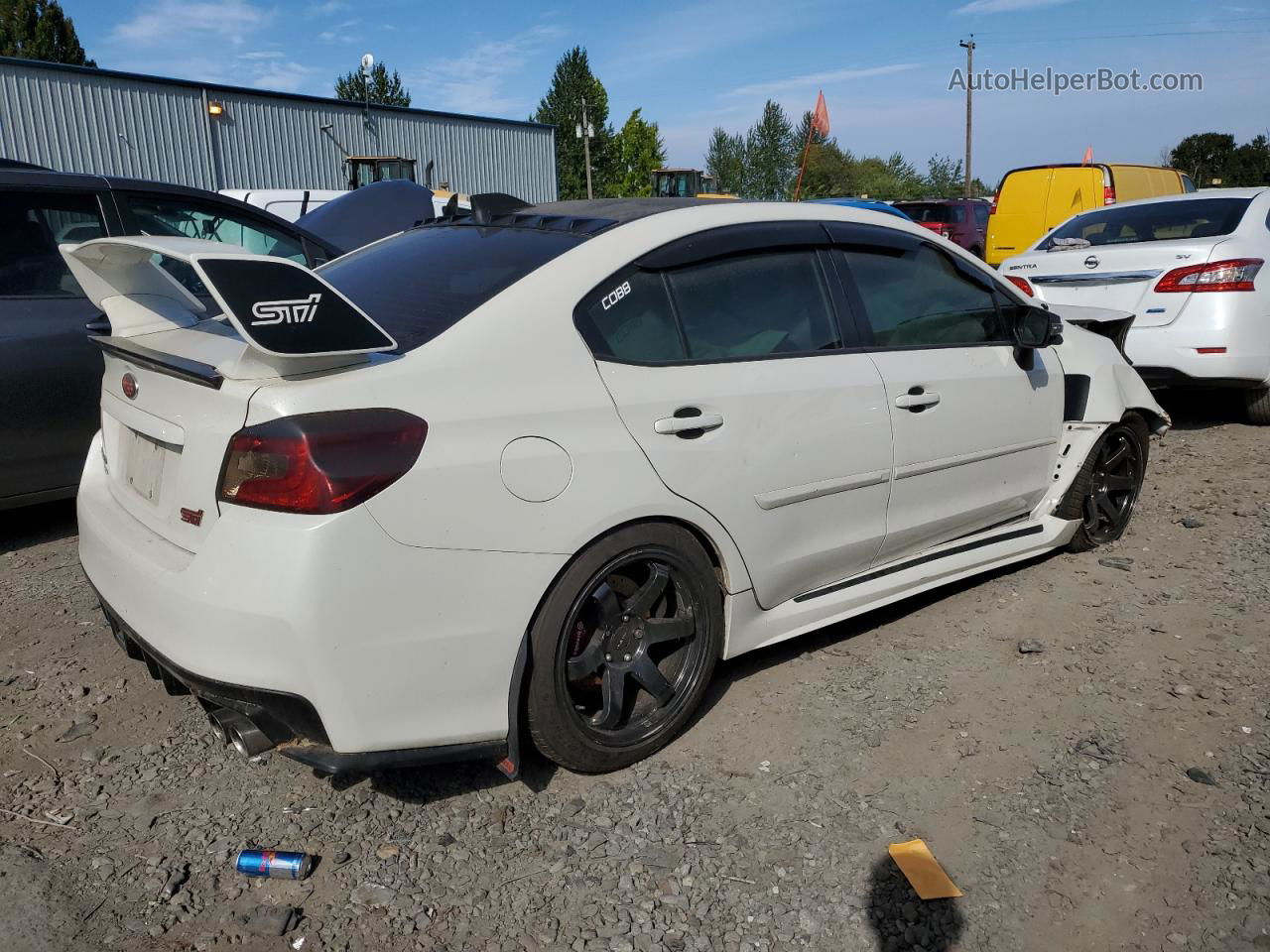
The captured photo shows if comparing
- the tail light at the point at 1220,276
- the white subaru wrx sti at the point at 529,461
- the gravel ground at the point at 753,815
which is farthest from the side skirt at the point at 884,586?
the tail light at the point at 1220,276

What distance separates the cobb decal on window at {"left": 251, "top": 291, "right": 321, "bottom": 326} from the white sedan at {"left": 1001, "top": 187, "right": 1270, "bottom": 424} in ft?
18.7

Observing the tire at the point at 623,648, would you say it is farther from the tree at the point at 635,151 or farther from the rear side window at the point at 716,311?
the tree at the point at 635,151

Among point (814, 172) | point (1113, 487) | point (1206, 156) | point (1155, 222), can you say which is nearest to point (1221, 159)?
point (1206, 156)

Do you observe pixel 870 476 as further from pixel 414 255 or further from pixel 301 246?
pixel 301 246

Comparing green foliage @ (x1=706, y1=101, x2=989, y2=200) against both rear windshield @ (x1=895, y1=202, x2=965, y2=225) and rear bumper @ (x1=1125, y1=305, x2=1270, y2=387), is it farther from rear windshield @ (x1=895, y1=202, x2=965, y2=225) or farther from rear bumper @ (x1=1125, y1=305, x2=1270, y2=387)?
rear bumper @ (x1=1125, y1=305, x2=1270, y2=387)

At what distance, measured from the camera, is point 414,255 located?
3.23 m

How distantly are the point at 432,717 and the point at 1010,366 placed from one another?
2.61 meters

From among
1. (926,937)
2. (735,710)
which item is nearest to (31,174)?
(735,710)

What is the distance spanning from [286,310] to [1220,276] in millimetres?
6082

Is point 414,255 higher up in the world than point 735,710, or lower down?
higher up

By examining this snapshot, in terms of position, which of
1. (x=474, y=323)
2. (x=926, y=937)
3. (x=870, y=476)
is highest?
(x=474, y=323)

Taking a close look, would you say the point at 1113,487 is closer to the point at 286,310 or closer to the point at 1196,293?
the point at 1196,293

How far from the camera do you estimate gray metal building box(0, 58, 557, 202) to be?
22.1 meters

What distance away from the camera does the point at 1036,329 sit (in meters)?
3.84
